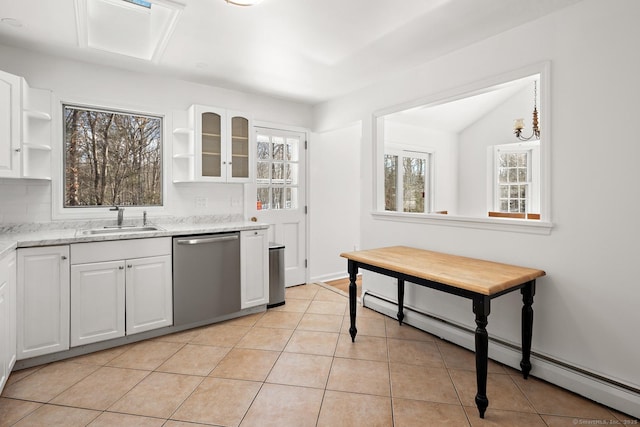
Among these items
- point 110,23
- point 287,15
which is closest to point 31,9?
point 110,23

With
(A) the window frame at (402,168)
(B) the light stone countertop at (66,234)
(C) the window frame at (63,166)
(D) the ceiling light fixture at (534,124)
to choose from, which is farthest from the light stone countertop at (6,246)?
(D) the ceiling light fixture at (534,124)

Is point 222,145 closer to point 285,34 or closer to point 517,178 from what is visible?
point 285,34

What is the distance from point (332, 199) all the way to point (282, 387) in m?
2.97

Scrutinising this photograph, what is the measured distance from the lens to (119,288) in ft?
8.70

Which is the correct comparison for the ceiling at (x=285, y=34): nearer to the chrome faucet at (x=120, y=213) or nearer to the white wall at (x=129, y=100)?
the white wall at (x=129, y=100)

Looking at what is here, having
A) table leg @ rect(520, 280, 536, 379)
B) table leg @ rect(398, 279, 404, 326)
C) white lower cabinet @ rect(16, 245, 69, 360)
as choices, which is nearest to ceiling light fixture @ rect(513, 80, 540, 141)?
table leg @ rect(398, 279, 404, 326)

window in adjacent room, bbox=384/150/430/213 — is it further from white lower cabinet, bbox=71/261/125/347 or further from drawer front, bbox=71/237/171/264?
white lower cabinet, bbox=71/261/125/347

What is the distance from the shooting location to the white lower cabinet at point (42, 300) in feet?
7.50

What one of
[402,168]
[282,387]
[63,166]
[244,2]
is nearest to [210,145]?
[63,166]

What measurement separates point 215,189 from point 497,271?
2.91 metres

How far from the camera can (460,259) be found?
8.56 feet

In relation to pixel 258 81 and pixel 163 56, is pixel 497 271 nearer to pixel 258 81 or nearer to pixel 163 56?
pixel 258 81

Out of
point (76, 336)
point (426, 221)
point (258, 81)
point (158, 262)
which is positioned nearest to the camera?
point (76, 336)

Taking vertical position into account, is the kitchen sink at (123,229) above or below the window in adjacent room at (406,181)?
below
